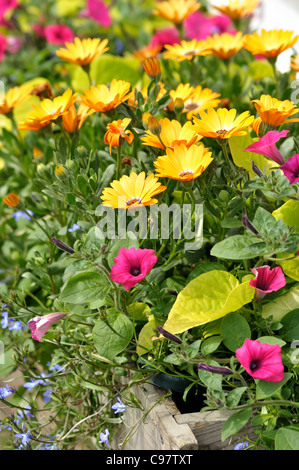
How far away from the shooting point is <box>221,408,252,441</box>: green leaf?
2.35 ft

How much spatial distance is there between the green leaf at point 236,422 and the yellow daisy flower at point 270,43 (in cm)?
63

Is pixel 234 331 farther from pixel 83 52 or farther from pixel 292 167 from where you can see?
pixel 83 52

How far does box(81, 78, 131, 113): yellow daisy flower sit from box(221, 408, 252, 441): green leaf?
19.4 inches

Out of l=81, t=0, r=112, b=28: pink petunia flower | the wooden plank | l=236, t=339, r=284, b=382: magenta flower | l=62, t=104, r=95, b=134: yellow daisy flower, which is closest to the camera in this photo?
l=236, t=339, r=284, b=382: magenta flower

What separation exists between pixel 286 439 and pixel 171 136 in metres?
0.45

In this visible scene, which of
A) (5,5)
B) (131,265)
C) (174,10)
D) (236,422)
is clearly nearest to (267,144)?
(131,265)

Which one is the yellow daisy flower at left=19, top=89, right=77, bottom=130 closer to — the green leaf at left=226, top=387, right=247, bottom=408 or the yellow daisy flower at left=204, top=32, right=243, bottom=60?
the yellow daisy flower at left=204, top=32, right=243, bottom=60

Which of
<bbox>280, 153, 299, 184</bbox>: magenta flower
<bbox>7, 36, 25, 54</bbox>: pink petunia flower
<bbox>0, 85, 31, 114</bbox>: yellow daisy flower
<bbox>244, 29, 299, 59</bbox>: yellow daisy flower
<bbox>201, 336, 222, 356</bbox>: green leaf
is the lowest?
<bbox>7, 36, 25, 54</bbox>: pink petunia flower

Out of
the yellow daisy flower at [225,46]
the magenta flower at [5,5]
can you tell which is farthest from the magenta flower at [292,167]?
the magenta flower at [5,5]

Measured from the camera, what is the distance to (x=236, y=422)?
73cm

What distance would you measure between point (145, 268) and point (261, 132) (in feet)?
1.03

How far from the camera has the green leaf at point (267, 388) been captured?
71cm

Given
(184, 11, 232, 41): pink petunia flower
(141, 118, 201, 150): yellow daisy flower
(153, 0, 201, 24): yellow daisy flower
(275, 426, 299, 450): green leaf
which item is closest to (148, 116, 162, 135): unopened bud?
(141, 118, 201, 150): yellow daisy flower

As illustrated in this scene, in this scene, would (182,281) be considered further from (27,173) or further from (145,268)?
(27,173)
